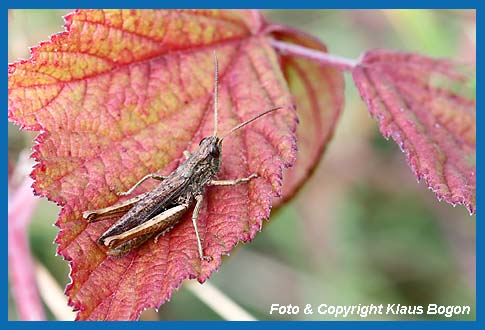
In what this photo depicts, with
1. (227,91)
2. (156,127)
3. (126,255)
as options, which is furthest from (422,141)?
(126,255)

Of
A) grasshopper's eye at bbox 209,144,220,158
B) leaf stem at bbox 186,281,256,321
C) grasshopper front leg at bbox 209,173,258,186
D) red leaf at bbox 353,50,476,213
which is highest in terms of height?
grasshopper's eye at bbox 209,144,220,158

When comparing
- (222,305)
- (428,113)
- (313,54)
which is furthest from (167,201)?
(428,113)

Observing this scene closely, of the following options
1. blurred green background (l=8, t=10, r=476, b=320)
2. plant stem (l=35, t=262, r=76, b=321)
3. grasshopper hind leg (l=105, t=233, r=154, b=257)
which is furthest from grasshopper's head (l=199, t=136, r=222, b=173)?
blurred green background (l=8, t=10, r=476, b=320)

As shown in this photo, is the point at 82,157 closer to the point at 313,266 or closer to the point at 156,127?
the point at 156,127

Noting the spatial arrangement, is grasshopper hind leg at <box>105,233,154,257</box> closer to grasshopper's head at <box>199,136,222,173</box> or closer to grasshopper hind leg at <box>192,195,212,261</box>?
grasshopper hind leg at <box>192,195,212,261</box>

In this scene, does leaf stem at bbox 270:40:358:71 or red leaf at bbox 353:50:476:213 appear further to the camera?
leaf stem at bbox 270:40:358:71
